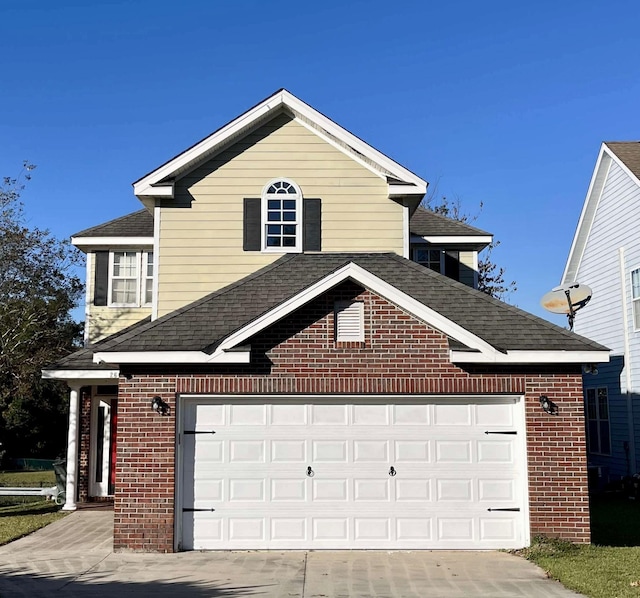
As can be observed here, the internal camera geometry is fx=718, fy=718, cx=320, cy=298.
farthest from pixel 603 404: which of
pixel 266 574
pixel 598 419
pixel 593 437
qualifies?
pixel 266 574

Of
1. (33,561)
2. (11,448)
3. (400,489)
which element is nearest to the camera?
(33,561)

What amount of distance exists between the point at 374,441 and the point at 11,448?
3211cm

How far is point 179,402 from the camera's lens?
11289 millimetres

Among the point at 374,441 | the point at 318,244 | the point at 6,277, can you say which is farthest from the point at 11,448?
the point at 374,441

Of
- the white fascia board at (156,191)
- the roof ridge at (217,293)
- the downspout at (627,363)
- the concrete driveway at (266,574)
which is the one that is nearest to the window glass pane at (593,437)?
the downspout at (627,363)

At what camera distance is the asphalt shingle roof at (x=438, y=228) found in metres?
18.0

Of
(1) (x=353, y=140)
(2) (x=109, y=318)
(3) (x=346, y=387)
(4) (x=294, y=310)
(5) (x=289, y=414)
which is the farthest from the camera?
(2) (x=109, y=318)

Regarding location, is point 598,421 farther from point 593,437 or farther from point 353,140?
point 353,140

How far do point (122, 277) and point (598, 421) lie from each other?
14448 millimetres

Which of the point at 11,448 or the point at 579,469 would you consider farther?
the point at 11,448

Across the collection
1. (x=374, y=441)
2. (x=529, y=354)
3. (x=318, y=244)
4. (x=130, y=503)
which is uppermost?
(x=318, y=244)

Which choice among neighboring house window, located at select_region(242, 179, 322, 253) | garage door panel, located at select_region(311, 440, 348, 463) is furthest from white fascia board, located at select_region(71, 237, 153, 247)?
garage door panel, located at select_region(311, 440, 348, 463)

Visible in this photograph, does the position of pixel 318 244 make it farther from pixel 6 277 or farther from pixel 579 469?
pixel 6 277

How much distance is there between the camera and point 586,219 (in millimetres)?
22406
